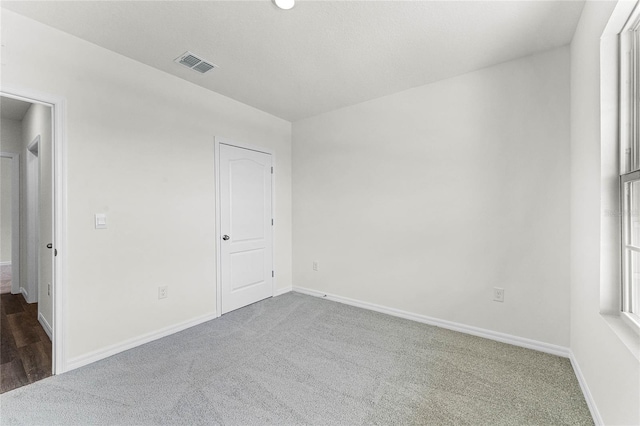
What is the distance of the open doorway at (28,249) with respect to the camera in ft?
7.33

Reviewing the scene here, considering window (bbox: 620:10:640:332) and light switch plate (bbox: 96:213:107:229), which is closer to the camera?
window (bbox: 620:10:640:332)

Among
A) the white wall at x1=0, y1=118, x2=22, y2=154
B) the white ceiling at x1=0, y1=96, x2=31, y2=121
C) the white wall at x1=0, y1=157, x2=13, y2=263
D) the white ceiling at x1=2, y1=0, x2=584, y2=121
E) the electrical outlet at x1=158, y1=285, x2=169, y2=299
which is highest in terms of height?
the white ceiling at x1=2, y1=0, x2=584, y2=121

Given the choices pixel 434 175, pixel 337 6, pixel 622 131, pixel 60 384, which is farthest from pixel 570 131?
pixel 60 384

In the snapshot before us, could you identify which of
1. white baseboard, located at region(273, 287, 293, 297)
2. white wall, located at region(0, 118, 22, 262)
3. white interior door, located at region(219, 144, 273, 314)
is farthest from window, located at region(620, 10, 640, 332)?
white wall, located at region(0, 118, 22, 262)

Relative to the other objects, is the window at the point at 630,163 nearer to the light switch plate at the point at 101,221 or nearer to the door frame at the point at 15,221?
the light switch plate at the point at 101,221

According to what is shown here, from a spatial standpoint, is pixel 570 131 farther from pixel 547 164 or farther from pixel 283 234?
pixel 283 234

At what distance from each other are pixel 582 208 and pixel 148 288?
11.5ft

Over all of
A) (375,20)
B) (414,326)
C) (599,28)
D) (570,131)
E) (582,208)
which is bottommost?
(414,326)

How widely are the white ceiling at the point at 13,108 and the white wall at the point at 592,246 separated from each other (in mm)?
5150

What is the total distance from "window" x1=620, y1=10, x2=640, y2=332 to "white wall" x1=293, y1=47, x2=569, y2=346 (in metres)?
0.84

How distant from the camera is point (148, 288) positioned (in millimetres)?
2588

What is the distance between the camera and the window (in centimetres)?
141

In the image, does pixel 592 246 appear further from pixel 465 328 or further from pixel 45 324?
pixel 45 324

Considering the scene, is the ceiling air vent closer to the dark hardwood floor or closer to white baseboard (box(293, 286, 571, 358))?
the dark hardwood floor
